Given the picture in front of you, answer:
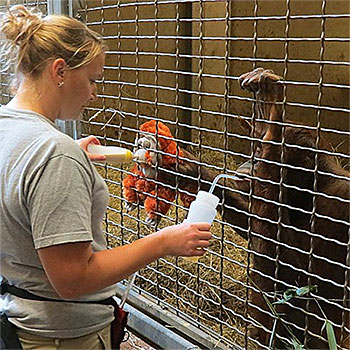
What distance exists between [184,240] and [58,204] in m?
0.28

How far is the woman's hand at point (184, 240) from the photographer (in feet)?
4.16

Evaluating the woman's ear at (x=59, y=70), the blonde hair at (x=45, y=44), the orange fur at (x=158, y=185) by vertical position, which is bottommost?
the orange fur at (x=158, y=185)

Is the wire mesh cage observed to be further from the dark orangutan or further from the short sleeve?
the short sleeve

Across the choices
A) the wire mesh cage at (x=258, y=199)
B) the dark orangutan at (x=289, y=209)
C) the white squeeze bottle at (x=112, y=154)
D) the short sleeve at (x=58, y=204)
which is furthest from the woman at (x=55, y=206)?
the dark orangutan at (x=289, y=209)

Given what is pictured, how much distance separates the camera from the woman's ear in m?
1.27

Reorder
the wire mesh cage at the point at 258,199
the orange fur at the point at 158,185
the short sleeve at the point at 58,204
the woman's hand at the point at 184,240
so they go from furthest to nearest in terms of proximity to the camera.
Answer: the orange fur at the point at 158,185 < the wire mesh cage at the point at 258,199 < the woman's hand at the point at 184,240 < the short sleeve at the point at 58,204

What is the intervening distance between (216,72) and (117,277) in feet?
11.5

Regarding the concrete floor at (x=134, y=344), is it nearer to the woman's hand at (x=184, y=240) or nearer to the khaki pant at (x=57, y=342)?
the khaki pant at (x=57, y=342)

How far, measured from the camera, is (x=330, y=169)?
2.00 metres

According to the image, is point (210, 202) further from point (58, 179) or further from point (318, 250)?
point (318, 250)

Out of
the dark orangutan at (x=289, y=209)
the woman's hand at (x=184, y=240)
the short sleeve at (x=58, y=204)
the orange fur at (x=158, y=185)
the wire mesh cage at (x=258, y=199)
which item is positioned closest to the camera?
the short sleeve at (x=58, y=204)

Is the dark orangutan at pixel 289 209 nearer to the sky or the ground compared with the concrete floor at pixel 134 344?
nearer to the sky

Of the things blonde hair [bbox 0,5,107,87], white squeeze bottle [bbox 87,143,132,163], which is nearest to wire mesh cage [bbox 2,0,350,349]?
white squeeze bottle [bbox 87,143,132,163]

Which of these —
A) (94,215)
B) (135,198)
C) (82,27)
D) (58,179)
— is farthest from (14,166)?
(135,198)
